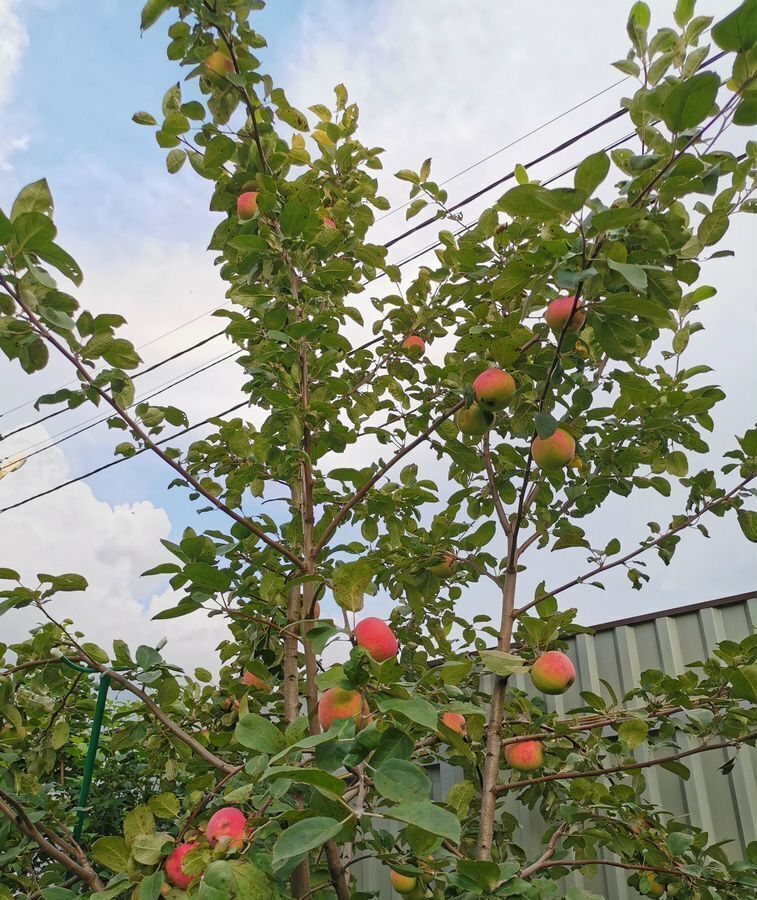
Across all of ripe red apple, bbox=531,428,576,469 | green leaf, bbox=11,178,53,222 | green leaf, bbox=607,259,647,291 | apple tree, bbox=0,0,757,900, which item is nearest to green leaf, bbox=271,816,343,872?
apple tree, bbox=0,0,757,900

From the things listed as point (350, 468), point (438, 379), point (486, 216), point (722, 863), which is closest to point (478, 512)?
point (438, 379)

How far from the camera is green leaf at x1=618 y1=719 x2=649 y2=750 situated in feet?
5.06

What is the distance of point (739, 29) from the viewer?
106cm

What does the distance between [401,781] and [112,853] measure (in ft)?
2.13

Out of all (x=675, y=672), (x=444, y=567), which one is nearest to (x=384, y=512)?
(x=444, y=567)

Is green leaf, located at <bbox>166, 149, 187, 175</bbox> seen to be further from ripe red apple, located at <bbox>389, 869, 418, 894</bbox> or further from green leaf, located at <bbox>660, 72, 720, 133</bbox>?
ripe red apple, located at <bbox>389, 869, 418, 894</bbox>

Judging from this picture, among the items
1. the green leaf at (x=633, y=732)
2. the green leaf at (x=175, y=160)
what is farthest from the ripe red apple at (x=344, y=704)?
the green leaf at (x=175, y=160)

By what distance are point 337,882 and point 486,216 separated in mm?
1488

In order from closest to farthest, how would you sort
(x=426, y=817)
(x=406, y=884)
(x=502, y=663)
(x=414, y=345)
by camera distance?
(x=426, y=817) → (x=502, y=663) → (x=406, y=884) → (x=414, y=345)

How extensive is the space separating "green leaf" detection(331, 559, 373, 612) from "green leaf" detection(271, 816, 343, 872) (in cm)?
38

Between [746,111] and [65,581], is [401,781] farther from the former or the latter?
[746,111]

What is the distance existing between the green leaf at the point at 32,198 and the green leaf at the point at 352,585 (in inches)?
30.4

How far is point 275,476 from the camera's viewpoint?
1799 mm

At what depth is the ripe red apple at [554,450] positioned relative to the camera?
1.49 m
